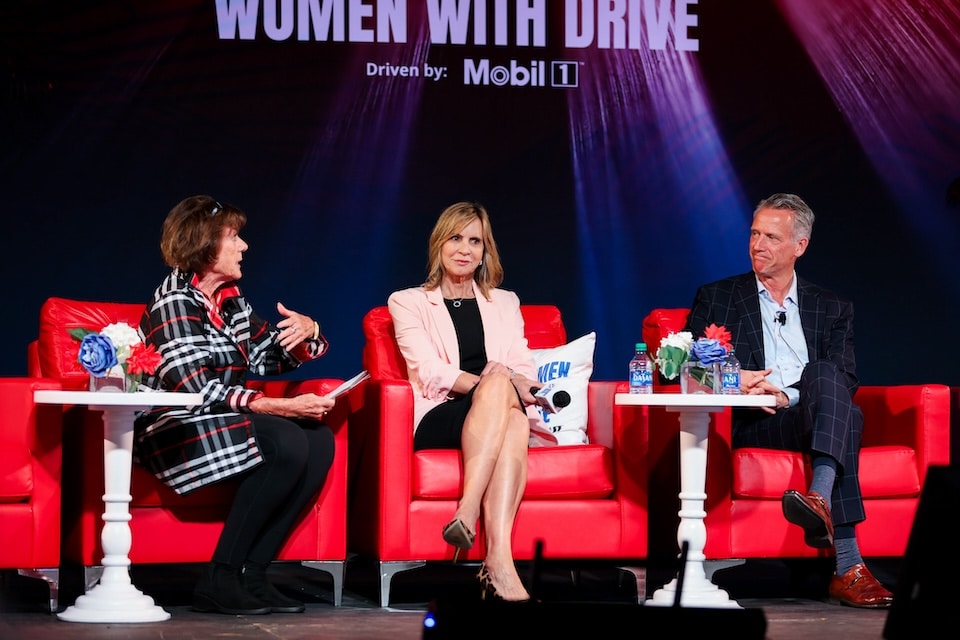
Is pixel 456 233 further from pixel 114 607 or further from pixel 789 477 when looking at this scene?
pixel 114 607

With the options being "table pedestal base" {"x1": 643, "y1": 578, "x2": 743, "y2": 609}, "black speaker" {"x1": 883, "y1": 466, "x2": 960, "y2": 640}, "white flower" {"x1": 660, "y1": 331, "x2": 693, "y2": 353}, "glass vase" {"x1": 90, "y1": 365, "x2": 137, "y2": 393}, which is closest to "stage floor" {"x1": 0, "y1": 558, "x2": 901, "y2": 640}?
"table pedestal base" {"x1": 643, "y1": 578, "x2": 743, "y2": 609}

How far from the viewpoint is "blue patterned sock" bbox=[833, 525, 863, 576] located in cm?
392

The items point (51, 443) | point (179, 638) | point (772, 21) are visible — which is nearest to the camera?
point (179, 638)

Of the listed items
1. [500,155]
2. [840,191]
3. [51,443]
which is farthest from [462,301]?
[840,191]

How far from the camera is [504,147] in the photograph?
17.6 feet

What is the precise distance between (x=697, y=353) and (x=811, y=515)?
556mm

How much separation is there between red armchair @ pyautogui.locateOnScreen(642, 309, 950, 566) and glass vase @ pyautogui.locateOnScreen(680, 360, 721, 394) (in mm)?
207

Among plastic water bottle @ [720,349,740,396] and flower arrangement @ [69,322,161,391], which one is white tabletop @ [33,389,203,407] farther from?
plastic water bottle @ [720,349,740,396]

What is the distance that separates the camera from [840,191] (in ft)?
18.2

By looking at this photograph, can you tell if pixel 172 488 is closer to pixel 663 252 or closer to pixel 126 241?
pixel 126 241

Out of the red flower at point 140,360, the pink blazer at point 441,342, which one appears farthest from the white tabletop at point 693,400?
the red flower at point 140,360

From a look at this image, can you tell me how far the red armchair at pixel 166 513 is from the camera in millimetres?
3709

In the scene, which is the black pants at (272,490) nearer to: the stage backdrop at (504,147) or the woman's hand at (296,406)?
the woman's hand at (296,406)

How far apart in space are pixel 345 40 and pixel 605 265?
1.41m
